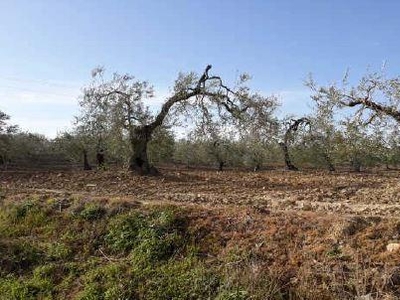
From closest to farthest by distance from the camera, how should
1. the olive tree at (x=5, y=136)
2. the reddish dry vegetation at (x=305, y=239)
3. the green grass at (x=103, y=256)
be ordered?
the reddish dry vegetation at (x=305, y=239)
the green grass at (x=103, y=256)
the olive tree at (x=5, y=136)

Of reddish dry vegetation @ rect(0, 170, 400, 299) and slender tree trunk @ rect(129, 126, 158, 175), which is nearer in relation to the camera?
reddish dry vegetation @ rect(0, 170, 400, 299)

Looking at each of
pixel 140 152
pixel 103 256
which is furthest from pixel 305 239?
pixel 140 152

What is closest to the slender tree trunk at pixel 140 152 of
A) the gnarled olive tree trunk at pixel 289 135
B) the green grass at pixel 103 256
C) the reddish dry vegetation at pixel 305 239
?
the reddish dry vegetation at pixel 305 239

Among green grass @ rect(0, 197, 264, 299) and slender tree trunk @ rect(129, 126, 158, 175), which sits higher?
slender tree trunk @ rect(129, 126, 158, 175)

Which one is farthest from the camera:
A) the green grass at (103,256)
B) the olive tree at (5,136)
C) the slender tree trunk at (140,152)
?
the olive tree at (5,136)

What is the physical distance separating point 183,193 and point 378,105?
9462 mm

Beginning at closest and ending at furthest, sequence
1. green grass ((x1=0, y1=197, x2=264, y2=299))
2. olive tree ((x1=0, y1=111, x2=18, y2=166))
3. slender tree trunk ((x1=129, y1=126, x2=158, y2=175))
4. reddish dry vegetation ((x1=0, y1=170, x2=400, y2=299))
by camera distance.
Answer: reddish dry vegetation ((x1=0, y1=170, x2=400, y2=299))
green grass ((x1=0, y1=197, x2=264, y2=299))
slender tree trunk ((x1=129, y1=126, x2=158, y2=175))
olive tree ((x1=0, y1=111, x2=18, y2=166))

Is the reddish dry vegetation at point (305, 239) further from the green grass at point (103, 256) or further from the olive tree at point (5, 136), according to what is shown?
the olive tree at point (5, 136)

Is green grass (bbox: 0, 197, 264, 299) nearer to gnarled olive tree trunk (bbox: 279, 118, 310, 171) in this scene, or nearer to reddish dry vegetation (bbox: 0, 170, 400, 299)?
reddish dry vegetation (bbox: 0, 170, 400, 299)

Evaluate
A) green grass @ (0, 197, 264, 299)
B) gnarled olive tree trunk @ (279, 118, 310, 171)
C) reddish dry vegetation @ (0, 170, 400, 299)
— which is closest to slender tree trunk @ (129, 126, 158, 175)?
reddish dry vegetation @ (0, 170, 400, 299)

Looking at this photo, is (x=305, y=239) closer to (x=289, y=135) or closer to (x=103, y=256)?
(x=103, y=256)

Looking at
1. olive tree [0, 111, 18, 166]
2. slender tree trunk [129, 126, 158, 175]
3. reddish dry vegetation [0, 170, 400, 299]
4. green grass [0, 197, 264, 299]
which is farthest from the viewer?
olive tree [0, 111, 18, 166]

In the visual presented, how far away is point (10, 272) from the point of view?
12008 millimetres

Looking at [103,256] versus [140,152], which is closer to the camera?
[103,256]
